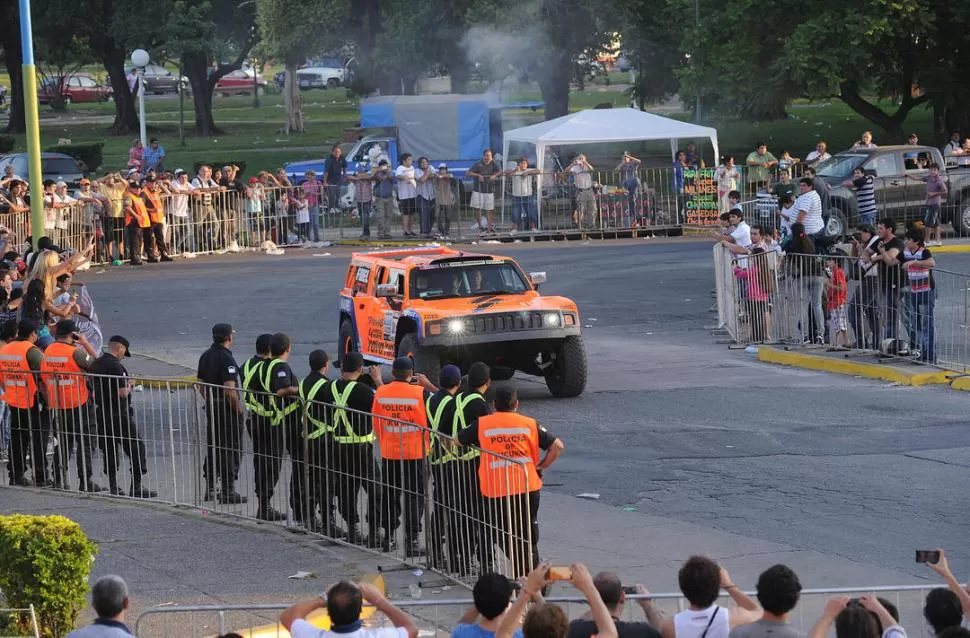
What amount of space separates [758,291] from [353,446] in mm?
10005

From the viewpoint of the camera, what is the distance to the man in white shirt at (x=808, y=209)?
2147 cm

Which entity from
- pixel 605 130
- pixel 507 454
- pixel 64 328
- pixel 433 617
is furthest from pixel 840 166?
pixel 433 617

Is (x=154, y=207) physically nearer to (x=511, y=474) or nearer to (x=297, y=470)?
(x=297, y=470)

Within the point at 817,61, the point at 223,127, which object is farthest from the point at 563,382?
the point at 223,127

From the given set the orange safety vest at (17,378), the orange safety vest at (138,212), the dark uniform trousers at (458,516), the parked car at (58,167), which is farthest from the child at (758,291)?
the parked car at (58,167)

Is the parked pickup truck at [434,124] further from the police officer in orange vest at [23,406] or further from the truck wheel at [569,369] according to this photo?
the police officer in orange vest at [23,406]

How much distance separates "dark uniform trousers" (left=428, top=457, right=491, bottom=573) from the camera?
402 inches

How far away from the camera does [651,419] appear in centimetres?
1608

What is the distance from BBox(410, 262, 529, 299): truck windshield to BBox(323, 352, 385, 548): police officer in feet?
18.7

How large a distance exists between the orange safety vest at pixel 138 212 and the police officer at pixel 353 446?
1901 centimetres

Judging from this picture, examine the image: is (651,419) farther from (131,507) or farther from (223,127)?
(223,127)

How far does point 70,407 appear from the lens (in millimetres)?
13242

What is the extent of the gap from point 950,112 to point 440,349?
28.7 metres

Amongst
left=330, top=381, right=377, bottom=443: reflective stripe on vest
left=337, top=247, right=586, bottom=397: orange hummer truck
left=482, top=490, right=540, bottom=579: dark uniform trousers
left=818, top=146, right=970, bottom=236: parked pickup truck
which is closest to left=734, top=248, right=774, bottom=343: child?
left=337, top=247, right=586, bottom=397: orange hummer truck
